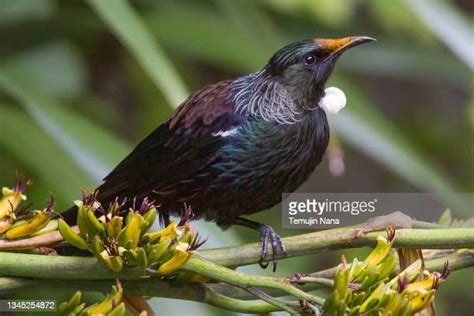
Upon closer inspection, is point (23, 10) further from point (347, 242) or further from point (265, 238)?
point (347, 242)

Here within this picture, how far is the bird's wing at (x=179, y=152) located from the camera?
102 centimetres

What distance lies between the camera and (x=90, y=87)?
4.95 feet

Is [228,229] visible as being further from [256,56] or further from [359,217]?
[256,56]

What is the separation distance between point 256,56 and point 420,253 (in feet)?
1.84

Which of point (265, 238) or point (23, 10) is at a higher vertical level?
point (23, 10)

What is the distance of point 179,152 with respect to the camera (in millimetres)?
1032

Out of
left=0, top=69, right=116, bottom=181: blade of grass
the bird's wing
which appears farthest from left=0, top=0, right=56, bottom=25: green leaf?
the bird's wing

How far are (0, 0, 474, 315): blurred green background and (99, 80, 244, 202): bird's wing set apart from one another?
5 centimetres

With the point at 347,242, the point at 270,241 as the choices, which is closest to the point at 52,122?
the point at 270,241

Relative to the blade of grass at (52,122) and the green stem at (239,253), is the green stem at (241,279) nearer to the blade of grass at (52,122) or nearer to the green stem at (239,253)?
the green stem at (239,253)

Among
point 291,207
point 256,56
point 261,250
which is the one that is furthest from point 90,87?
point 261,250

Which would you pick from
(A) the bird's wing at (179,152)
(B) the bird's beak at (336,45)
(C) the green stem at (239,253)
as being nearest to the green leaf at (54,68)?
(A) the bird's wing at (179,152)

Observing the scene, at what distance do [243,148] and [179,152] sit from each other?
0.25ft

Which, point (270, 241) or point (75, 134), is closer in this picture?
point (270, 241)
